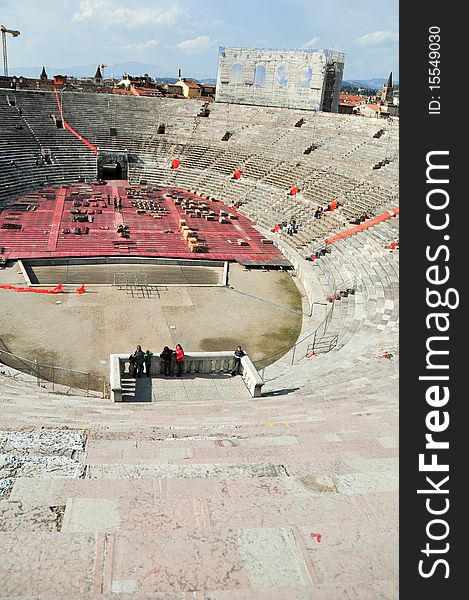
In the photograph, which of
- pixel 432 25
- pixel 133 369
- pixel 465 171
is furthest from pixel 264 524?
pixel 133 369

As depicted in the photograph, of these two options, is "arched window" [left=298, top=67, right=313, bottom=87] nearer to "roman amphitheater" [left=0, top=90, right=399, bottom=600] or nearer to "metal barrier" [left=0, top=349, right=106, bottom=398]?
"roman amphitheater" [left=0, top=90, right=399, bottom=600]

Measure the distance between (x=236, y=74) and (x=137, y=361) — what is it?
61810 millimetres

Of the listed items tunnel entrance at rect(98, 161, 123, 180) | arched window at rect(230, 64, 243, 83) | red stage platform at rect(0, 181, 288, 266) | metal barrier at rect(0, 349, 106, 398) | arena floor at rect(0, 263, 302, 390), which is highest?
arched window at rect(230, 64, 243, 83)

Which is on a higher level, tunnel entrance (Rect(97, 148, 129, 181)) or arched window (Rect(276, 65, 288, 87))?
arched window (Rect(276, 65, 288, 87))

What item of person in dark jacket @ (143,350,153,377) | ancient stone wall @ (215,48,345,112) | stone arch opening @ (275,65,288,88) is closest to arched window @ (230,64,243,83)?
ancient stone wall @ (215,48,345,112)

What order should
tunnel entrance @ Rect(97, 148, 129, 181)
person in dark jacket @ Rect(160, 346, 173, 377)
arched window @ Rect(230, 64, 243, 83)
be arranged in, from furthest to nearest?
arched window @ Rect(230, 64, 243, 83), tunnel entrance @ Rect(97, 148, 129, 181), person in dark jacket @ Rect(160, 346, 173, 377)

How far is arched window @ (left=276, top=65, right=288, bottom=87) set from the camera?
67.5 meters

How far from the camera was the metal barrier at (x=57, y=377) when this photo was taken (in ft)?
62.8

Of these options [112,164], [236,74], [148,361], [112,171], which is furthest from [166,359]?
[236,74]

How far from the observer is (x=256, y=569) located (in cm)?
608

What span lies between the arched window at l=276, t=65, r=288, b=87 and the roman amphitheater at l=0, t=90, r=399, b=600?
545cm

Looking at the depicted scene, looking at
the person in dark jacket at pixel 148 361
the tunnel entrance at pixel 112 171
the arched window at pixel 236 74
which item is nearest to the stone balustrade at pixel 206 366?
the person in dark jacket at pixel 148 361

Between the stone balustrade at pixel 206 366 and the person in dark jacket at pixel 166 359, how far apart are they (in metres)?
0.18

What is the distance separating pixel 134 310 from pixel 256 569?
2159cm
